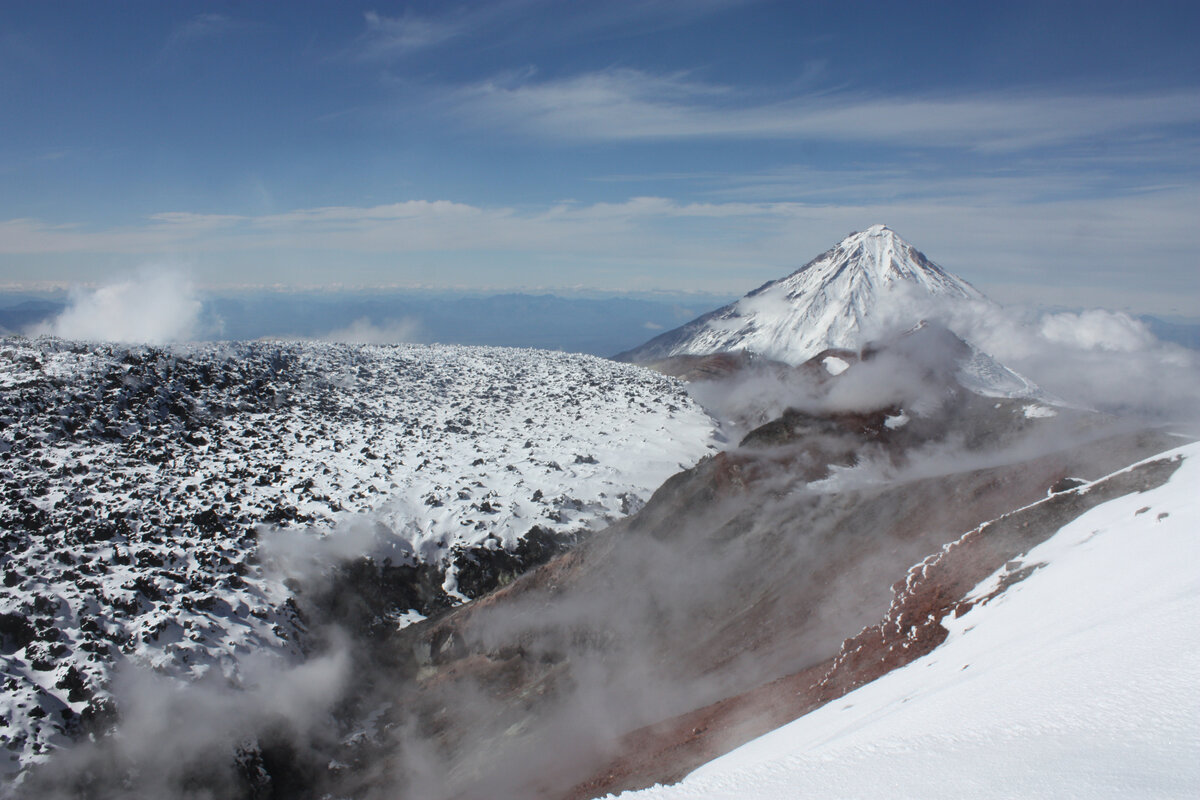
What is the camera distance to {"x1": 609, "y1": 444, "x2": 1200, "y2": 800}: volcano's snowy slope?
20.3ft

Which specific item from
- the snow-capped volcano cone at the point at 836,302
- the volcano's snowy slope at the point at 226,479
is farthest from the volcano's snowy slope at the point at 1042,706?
the snow-capped volcano cone at the point at 836,302

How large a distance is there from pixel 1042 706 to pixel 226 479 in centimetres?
3433

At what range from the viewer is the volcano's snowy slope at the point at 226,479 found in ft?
66.9

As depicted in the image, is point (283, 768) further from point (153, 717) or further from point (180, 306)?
point (180, 306)

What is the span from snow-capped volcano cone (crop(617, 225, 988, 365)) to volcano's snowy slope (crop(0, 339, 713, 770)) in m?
78.4

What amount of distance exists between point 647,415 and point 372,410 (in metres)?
21.3

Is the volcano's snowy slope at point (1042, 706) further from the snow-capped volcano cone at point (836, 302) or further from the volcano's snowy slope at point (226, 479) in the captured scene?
the snow-capped volcano cone at point (836, 302)

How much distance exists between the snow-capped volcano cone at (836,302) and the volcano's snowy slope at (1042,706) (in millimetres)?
110143

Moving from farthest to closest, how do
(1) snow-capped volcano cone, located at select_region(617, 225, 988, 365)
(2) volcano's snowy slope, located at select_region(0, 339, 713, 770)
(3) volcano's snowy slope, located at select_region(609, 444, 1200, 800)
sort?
(1) snow-capped volcano cone, located at select_region(617, 225, 988, 365) → (2) volcano's snowy slope, located at select_region(0, 339, 713, 770) → (3) volcano's snowy slope, located at select_region(609, 444, 1200, 800)

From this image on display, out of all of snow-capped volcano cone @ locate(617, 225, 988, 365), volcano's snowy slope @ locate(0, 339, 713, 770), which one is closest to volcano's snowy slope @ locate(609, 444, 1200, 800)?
volcano's snowy slope @ locate(0, 339, 713, 770)

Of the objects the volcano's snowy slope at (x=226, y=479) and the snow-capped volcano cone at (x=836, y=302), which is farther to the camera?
the snow-capped volcano cone at (x=836, y=302)

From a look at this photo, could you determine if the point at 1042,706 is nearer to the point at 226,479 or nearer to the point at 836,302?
the point at 226,479

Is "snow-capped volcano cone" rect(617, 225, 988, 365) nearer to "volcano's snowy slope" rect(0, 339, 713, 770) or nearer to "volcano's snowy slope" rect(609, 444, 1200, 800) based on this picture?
"volcano's snowy slope" rect(0, 339, 713, 770)

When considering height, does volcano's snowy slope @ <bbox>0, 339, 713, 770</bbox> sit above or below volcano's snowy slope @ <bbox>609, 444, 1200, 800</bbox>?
above
